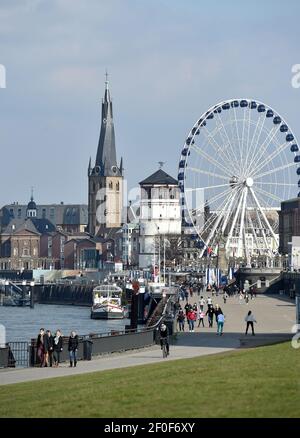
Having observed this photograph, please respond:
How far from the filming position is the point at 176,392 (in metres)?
28.2

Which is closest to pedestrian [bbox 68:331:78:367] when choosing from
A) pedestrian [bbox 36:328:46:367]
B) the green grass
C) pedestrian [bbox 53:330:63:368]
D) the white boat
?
pedestrian [bbox 53:330:63:368]

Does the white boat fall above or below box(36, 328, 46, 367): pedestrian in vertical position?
above

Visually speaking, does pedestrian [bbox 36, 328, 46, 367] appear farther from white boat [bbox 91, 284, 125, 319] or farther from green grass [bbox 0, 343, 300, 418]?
white boat [bbox 91, 284, 125, 319]

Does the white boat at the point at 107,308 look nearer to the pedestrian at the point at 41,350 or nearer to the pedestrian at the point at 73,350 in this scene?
the pedestrian at the point at 41,350

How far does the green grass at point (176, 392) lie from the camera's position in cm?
2558

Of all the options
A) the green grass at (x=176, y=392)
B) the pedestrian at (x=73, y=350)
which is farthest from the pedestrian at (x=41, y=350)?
the green grass at (x=176, y=392)

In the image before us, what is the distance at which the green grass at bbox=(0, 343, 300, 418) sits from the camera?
25578mm

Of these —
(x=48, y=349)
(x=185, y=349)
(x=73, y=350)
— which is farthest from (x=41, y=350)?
(x=185, y=349)

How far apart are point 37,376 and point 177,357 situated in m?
5.71
